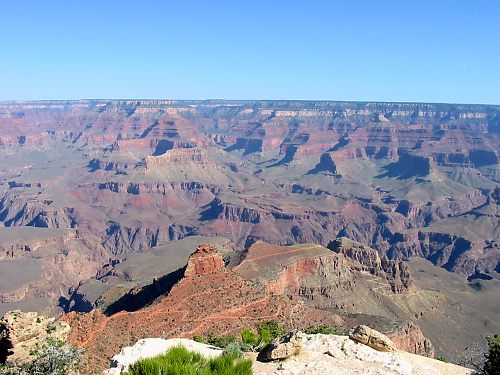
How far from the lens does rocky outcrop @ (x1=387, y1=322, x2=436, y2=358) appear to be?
2748 inches

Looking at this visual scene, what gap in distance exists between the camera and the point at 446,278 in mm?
138500

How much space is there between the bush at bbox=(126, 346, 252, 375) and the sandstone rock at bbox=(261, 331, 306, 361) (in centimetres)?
532

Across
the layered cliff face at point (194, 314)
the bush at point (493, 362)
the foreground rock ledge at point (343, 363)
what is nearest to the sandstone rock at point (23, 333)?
the layered cliff face at point (194, 314)

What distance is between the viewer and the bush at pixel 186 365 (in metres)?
18.4

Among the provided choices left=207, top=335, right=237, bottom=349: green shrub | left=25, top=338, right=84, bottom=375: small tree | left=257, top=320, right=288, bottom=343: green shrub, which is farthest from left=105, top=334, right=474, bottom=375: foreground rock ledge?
left=257, top=320, right=288, bottom=343: green shrub

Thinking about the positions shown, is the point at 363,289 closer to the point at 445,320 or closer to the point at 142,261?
the point at 445,320

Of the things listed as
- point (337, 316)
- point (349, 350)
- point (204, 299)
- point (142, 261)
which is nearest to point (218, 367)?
point (349, 350)

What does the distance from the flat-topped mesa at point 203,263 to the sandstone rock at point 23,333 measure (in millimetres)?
22544

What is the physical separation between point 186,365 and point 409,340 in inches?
2361

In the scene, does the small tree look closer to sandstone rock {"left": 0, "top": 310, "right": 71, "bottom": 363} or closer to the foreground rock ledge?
the foreground rock ledge

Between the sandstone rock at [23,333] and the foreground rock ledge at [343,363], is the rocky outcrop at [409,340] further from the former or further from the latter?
the sandstone rock at [23,333]

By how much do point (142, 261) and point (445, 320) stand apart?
7829 cm

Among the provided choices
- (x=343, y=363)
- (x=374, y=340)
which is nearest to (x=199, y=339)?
(x=374, y=340)

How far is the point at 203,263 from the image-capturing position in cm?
5809
